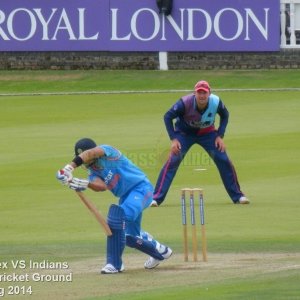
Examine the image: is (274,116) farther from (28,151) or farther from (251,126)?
(28,151)

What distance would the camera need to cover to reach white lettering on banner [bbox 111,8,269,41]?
3612cm

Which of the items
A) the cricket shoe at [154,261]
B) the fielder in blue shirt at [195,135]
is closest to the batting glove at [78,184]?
the cricket shoe at [154,261]

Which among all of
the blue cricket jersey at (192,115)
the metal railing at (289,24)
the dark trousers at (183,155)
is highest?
the metal railing at (289,24)

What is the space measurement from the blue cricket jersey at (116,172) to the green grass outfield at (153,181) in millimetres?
841

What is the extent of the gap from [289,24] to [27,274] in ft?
79.9

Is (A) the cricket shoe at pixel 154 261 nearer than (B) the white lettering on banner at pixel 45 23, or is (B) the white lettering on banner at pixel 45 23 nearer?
(A) the cricket shoe at pixel 154 261

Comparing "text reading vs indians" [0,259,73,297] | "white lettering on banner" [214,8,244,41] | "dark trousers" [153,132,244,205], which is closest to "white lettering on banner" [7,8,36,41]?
"white lettering on banner" [214,8,244,41]

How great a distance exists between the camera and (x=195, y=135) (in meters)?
18.2

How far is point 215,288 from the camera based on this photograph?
38.8ft

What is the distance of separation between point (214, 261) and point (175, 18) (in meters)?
23.2

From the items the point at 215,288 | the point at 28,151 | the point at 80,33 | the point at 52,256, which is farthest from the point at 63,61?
the point at 215,288

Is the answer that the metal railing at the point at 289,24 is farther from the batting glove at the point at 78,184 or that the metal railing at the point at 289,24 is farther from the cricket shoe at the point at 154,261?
the batting glove at the point at 78,184

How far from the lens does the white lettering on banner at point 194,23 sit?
36.1 meters

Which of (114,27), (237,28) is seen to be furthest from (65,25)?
(237,28)
